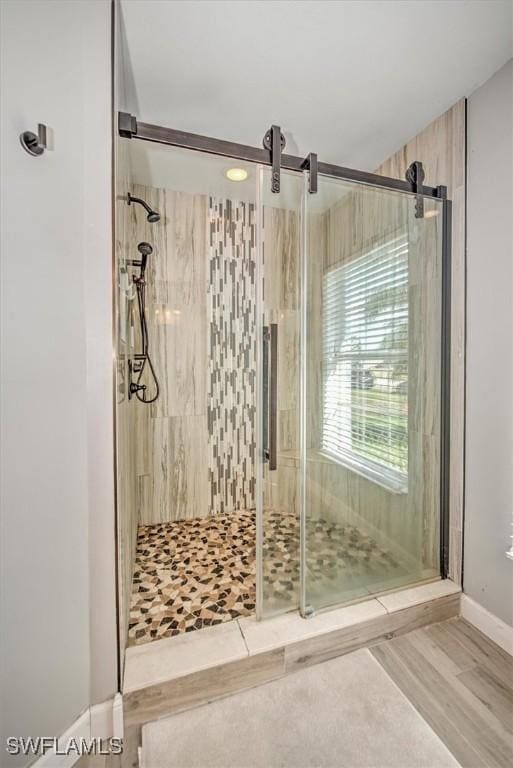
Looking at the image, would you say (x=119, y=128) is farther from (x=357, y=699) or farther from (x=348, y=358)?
(x=357, y=699)

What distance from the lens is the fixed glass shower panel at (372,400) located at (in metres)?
1.65

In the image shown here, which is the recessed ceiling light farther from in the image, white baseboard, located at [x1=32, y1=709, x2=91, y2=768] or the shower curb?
white baseboard, located at [x1=32, y1=709, x2=91, y2=768]

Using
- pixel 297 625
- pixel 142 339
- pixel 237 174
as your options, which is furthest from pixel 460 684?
pixel 237 174

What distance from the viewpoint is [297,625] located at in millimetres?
1480

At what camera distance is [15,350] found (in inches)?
36.7

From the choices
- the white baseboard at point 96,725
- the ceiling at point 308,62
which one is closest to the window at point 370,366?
the ceiling at point 308,62

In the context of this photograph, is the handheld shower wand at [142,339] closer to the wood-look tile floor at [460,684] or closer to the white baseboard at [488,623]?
the wood-look tile floor at [460,684]

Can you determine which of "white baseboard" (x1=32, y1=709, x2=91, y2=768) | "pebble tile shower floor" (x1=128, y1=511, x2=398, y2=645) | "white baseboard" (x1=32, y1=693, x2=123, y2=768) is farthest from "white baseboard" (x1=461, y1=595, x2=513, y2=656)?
"white baseboard" (x1=32, y1=709, x2=91, y2=768)

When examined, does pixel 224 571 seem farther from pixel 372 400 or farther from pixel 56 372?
pixel 56 372

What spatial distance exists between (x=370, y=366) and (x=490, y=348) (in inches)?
21.9

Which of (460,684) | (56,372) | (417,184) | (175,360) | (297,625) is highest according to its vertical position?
(417,184)

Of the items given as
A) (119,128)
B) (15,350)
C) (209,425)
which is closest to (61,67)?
(119,128)

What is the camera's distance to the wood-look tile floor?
3.70 feet

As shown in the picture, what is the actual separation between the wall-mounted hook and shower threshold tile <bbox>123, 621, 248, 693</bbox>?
70.8 inches
